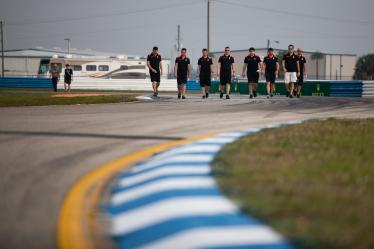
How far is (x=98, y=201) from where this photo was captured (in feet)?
13.1

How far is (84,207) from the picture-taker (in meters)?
3.82

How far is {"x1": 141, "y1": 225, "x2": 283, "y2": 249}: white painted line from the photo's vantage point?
9.24 feet

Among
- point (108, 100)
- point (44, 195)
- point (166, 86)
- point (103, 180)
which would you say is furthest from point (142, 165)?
point (166, 86)

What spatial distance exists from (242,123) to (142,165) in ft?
14.6

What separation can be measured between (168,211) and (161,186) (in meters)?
0.73

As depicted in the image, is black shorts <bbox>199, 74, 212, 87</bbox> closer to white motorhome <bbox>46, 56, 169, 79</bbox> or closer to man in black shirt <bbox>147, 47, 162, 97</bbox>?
man in black shirt <bbox>147, 47, 162, 97</bbox>

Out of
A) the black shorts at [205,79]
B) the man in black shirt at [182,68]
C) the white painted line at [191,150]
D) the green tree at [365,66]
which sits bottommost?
the white painted line at [191,150]

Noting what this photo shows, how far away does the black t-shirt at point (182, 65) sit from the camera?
1884 centimetres

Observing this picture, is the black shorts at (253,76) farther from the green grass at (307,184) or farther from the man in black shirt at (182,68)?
the green grass at (307,184)

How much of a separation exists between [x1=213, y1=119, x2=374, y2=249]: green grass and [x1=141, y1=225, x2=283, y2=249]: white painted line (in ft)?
0.38

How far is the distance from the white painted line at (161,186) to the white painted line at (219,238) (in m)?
1.04

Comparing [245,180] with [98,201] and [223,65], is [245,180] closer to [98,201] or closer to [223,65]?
[98,201]

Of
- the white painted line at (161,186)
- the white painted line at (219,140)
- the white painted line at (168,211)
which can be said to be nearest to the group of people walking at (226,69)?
the white painted line at (219,140)

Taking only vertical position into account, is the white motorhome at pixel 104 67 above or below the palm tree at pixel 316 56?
below
